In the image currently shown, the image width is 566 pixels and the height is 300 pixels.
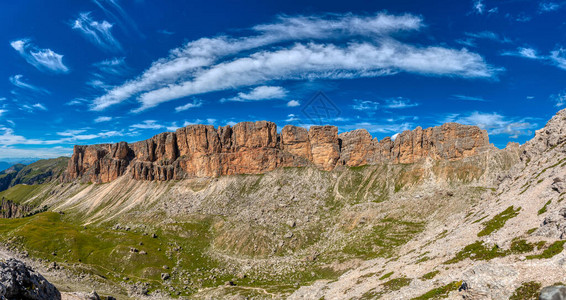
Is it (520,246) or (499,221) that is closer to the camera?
(520,246)

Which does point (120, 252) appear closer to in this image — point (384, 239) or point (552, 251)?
point (384, 239)

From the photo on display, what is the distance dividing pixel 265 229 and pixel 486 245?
4170 inches

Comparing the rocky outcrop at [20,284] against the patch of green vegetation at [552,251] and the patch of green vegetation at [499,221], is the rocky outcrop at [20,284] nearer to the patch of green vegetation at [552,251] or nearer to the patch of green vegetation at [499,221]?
the patch of green vegetation at [552,251]

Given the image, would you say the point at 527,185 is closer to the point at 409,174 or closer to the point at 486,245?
the point at 486,245

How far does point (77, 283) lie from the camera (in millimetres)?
87500

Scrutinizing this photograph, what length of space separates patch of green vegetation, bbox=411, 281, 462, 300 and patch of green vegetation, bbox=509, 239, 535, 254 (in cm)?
1110

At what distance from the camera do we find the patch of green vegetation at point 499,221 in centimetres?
5200

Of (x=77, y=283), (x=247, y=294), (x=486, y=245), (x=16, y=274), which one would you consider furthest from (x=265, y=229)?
(x=16, y=274)

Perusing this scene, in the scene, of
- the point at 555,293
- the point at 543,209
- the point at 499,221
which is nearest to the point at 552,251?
the point at 555,293

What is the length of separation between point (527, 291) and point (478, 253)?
21.3 meters

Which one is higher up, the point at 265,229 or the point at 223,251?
the point at 265,229

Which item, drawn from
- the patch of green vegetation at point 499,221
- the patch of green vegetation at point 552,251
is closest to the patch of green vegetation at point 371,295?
the patch of green vegetation at point 552,251

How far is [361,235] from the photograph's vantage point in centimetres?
12281

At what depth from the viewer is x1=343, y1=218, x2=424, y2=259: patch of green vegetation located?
108 m
